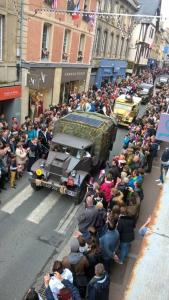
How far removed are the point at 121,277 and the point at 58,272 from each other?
98.0 inches

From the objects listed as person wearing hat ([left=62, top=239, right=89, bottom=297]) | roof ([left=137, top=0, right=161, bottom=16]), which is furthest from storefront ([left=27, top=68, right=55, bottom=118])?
roof ([left=137, top=0, right=161, bottom=16])

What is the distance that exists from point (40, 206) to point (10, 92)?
7963 mm

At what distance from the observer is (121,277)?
754 centimetres

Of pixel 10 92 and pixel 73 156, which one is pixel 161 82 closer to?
pixel 10 92

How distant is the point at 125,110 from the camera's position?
71.7 feet

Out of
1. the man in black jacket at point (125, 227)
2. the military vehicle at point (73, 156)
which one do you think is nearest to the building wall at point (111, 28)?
the military vehicle at point (73, 156)

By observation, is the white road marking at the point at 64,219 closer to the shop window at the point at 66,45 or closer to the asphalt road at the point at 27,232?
the asphalt road at the point at 27,232

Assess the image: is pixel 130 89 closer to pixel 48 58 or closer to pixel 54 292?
pixel 48 58

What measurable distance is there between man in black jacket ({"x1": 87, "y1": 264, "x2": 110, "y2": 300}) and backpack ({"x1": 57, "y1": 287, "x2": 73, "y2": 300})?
472 millimetres

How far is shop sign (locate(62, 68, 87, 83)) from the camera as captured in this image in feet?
76.4

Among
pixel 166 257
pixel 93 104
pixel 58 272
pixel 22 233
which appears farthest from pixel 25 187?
pixel 93 104

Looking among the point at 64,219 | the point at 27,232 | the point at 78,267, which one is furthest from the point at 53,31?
the point at 78,267

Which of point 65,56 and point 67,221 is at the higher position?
point 65,56

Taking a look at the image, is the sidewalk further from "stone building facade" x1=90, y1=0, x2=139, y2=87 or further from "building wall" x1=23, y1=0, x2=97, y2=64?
"stone building facade" x1=90, y1=0, x2=139, y2=87
